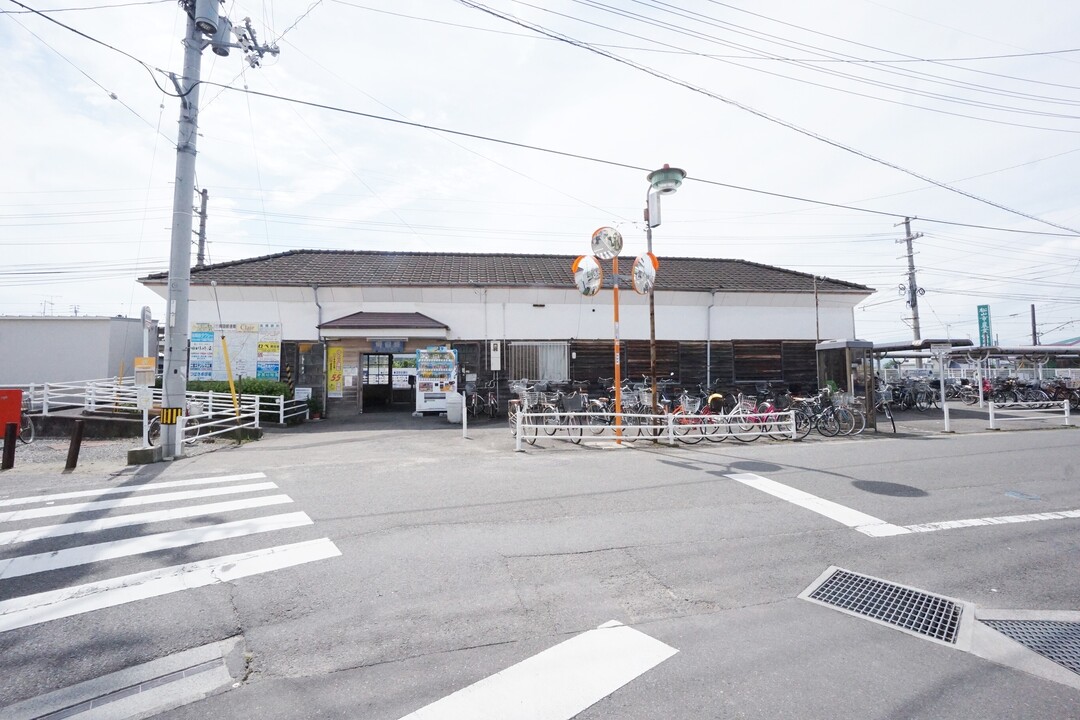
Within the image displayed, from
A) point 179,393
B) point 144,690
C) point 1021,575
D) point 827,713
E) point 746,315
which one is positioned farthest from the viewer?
point 746,315

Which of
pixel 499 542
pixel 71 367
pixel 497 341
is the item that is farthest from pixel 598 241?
pixel 71 367

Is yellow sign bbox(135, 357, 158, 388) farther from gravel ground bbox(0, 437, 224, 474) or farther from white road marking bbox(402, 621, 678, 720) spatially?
white road marking bbox(402, 621, 678, 720)

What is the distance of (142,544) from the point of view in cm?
473

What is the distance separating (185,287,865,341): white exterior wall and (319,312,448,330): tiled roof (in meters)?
0.36

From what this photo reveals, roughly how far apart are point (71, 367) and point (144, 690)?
72.2ft

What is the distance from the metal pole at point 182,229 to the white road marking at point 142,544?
5383 millimetres

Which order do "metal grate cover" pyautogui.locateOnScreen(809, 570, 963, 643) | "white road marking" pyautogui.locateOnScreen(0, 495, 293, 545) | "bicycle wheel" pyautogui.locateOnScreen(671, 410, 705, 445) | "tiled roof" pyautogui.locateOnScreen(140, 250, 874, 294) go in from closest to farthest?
"metal grate cover" pyautogui.locateOnScreen(809, 570, 963, 643), "white road marking" pyautogui.locateOnScreen(0, 495, 293, 545), "bicycle wheel" pyautogui.locateOnScreen(671, 410, 705, 445), "tiled roof" pyautogui.locateOnScreen(140, 250, 874, 294)

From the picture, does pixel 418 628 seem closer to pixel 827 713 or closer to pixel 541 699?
pixel 541 699

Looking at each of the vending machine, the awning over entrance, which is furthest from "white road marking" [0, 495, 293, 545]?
the awning over entrance

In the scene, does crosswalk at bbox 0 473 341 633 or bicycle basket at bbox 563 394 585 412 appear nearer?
crosswalk at bbox 0 473 341 633

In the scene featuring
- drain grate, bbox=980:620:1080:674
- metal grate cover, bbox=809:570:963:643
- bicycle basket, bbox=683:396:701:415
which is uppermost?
bicycle basket, bbox=683:396:701:415

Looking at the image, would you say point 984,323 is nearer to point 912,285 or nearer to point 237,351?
point 912,285

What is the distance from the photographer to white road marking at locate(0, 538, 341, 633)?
3.48 metres

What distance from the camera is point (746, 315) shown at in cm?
1912
